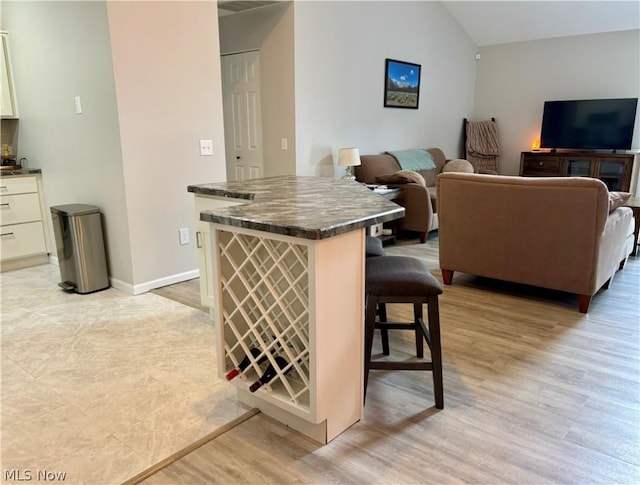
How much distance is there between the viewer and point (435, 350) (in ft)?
6.59

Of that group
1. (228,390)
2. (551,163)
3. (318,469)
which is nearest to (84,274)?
(228,390)

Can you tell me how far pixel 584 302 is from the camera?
10.2 ft

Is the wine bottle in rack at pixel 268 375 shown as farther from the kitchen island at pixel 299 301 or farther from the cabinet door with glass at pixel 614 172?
the cabinet door with glass at pixel 614 172

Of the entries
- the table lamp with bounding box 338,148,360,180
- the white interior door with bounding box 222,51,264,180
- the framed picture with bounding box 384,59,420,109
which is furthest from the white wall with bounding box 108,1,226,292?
the framed picture with bounding box 384,59,420,109

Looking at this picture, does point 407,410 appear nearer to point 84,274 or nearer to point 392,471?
point 392,471

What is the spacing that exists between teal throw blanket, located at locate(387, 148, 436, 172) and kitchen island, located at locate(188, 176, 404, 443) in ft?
13.1

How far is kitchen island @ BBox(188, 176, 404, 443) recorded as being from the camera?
163 cm

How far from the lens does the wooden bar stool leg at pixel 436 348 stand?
76.9 inches

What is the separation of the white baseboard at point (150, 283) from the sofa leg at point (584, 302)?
113 inches

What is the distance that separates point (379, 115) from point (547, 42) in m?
3.28

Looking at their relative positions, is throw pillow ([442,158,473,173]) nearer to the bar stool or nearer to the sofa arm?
the sofa arm

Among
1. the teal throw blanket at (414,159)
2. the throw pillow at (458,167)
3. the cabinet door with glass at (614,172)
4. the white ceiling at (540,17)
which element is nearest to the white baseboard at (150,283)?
the teal throw blanket at (414,159)

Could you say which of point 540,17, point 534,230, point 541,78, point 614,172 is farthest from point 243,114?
point 614,172

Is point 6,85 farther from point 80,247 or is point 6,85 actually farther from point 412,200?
point 412,200
